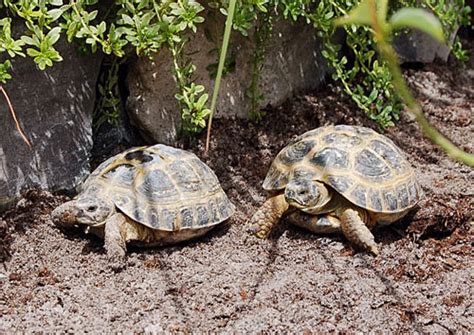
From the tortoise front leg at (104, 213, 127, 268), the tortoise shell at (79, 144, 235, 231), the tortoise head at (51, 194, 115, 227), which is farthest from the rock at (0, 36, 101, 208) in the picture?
the tortoise front leg at (104, 213, 127, 268)

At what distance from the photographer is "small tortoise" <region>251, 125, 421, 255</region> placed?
2.71 metres

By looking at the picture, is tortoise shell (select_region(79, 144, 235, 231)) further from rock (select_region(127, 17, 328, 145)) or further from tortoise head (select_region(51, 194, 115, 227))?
rock (select_region(127, 17, 328, 145))

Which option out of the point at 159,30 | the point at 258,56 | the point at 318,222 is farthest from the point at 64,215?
the point at 258,56

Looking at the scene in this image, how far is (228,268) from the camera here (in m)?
2.54

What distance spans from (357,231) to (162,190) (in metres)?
0.76

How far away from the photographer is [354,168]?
277cm

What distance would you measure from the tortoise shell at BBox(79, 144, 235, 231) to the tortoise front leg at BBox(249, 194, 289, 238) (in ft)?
0.36

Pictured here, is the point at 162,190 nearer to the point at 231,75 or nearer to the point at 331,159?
the point at 331,159

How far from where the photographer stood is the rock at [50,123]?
113 inches

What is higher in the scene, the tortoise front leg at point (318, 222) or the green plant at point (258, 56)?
the green plant at point (258, 56)

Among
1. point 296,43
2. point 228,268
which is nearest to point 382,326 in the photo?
point 228,268

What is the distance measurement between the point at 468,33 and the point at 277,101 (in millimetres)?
2174

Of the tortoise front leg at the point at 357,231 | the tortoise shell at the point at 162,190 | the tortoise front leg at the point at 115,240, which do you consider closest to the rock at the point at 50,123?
the tortoise shell at the point at 162,190

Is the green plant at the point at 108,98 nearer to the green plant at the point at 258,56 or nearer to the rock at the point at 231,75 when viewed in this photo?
the rock at the point at 231,75
